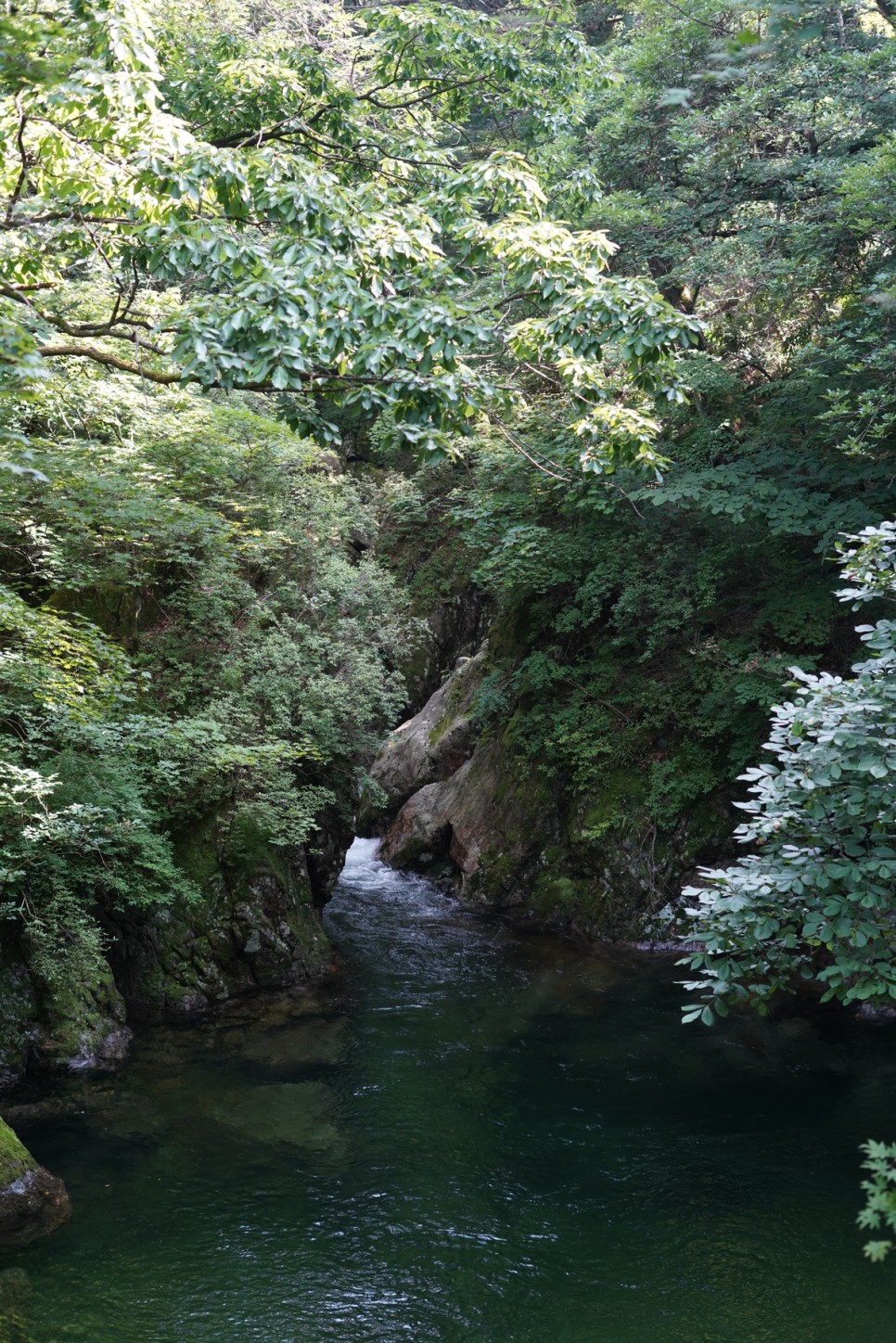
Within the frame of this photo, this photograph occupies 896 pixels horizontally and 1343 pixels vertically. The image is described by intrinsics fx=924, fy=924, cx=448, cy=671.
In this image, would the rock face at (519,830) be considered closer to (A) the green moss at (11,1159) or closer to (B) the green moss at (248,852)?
(B) the green moss at (248,852)

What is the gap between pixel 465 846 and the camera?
525 inches

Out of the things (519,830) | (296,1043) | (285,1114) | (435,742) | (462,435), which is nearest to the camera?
(462,435)

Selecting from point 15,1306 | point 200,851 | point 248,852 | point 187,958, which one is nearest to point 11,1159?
A: point 15,1306

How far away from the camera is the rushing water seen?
5.25 meters

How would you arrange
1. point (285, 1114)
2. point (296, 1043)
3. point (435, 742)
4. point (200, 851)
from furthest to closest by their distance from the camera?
point (435, 742), point (200, 851), point (296, 1043), point (285, 1114)

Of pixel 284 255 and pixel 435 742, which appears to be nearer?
pixel 284 255

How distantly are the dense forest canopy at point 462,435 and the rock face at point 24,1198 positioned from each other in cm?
199

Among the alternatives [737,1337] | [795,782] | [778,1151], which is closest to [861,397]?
[795,782]

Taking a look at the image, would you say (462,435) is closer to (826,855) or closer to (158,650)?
(826,855)

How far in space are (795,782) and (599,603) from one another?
26.6 ft

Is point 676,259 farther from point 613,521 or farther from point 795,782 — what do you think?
point 795,782

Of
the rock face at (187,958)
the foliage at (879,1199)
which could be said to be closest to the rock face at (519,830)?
the rock face at (187,958)

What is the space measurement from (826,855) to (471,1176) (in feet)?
13.0

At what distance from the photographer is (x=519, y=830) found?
13016 millimetres
